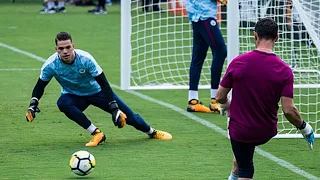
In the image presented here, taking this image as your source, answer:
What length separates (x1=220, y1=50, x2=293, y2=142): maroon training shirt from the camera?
6.50 m

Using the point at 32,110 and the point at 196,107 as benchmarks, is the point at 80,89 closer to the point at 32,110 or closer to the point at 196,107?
the point at 32,110

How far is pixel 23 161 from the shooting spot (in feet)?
29.3

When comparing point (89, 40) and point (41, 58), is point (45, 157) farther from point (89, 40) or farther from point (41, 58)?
point (89, 40)

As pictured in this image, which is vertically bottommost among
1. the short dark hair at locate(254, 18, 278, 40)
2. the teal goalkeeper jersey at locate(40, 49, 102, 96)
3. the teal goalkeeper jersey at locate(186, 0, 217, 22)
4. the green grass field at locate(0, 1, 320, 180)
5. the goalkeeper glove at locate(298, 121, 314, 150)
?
the green grass field at locate(0, 1, 320, 180)

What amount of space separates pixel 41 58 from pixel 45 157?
27.6ft

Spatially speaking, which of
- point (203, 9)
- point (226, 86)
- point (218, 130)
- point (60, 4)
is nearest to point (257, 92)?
point (226, 86)

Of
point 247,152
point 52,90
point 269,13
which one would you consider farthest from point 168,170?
point 52,90

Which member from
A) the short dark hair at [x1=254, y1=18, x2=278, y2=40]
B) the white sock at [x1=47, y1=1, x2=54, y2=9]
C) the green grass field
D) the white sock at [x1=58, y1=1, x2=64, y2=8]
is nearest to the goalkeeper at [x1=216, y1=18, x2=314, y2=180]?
the short dark hair at [x1=254, y1=18, x2=278, y2=40]

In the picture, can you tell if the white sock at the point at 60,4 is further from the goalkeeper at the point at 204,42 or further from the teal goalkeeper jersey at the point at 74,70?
the teal goalkeeper jersey at the point at 74,70

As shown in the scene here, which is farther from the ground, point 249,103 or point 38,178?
point 249,103

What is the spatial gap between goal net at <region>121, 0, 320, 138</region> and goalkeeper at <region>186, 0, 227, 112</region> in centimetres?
39

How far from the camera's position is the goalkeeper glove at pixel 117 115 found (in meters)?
9.12

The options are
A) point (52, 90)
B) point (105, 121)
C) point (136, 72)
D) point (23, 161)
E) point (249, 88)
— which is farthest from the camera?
point (136, 72)

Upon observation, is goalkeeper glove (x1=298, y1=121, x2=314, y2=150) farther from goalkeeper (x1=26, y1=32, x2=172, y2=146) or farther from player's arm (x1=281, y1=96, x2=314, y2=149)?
goalkeeper (x1=26, y1=32, x2=172, y2=146)
